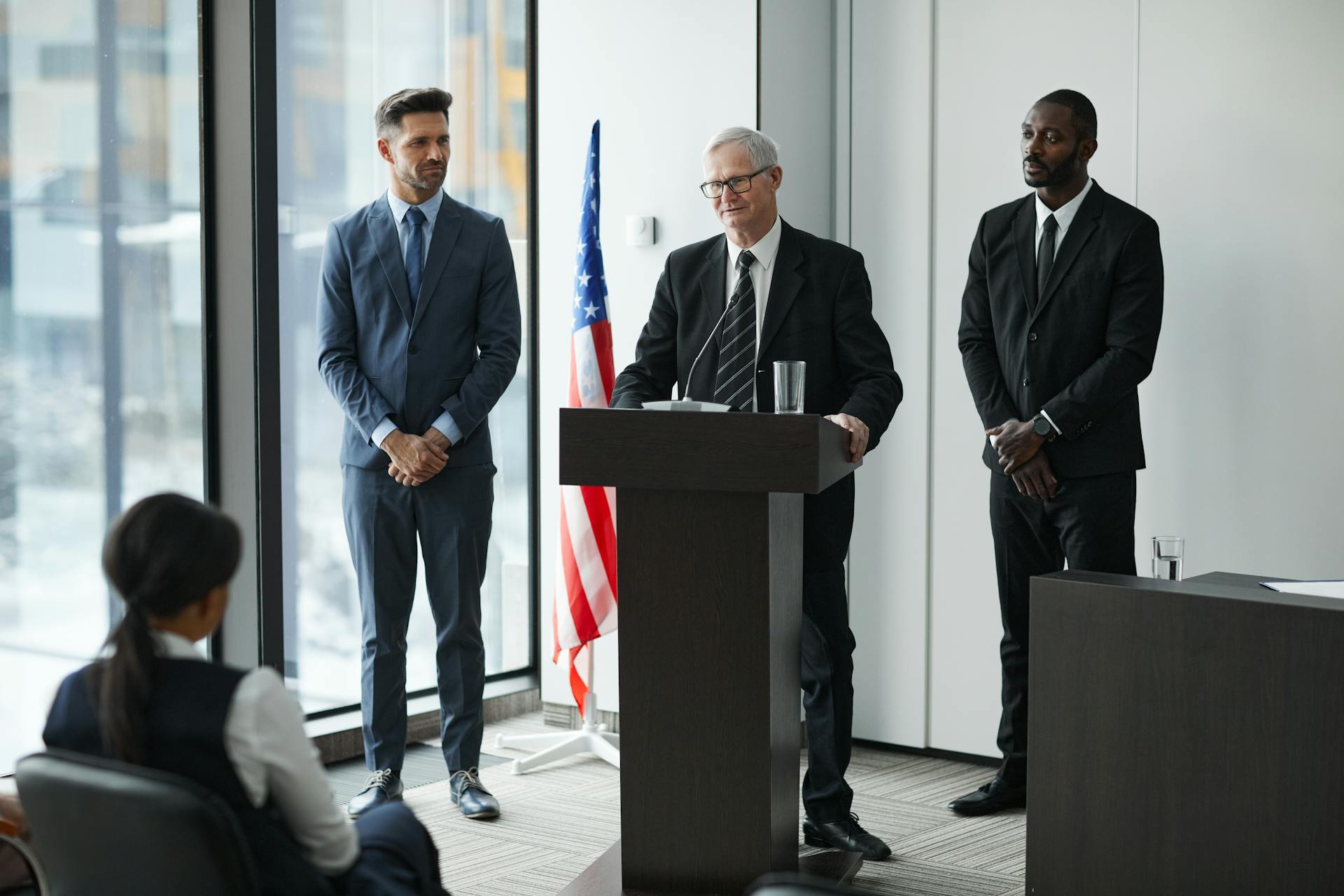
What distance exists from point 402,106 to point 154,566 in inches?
93.0

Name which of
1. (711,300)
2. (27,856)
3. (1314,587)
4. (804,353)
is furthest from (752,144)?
(27,856)

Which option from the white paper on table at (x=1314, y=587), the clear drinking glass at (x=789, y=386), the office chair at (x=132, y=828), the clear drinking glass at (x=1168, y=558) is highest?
the clear drinking glass at (x=789, y=386)

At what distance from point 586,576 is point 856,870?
1.58 metres

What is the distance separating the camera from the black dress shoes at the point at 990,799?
12.7ft

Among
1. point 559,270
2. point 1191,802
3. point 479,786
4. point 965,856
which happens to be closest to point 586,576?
point 479,786

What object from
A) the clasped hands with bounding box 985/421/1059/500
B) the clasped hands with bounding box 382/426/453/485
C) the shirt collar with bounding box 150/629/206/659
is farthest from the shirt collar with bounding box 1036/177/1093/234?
the shirt collar with bounding box 150/629/206/659

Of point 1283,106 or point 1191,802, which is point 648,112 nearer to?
point 1283,106

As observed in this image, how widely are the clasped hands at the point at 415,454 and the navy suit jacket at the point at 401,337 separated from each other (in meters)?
0.07

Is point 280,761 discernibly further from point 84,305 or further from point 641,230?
point 641,230

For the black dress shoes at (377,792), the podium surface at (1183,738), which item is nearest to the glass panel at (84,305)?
the black dress shoes at (377,792)

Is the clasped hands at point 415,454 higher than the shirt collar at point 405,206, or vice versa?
the shirt collar at point 405,206

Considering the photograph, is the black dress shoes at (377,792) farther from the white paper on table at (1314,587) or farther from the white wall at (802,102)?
the white paper on table at (1314,587)

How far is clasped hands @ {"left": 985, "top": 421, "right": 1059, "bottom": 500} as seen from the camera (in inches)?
142

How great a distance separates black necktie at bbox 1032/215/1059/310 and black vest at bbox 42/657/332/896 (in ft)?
8.77
